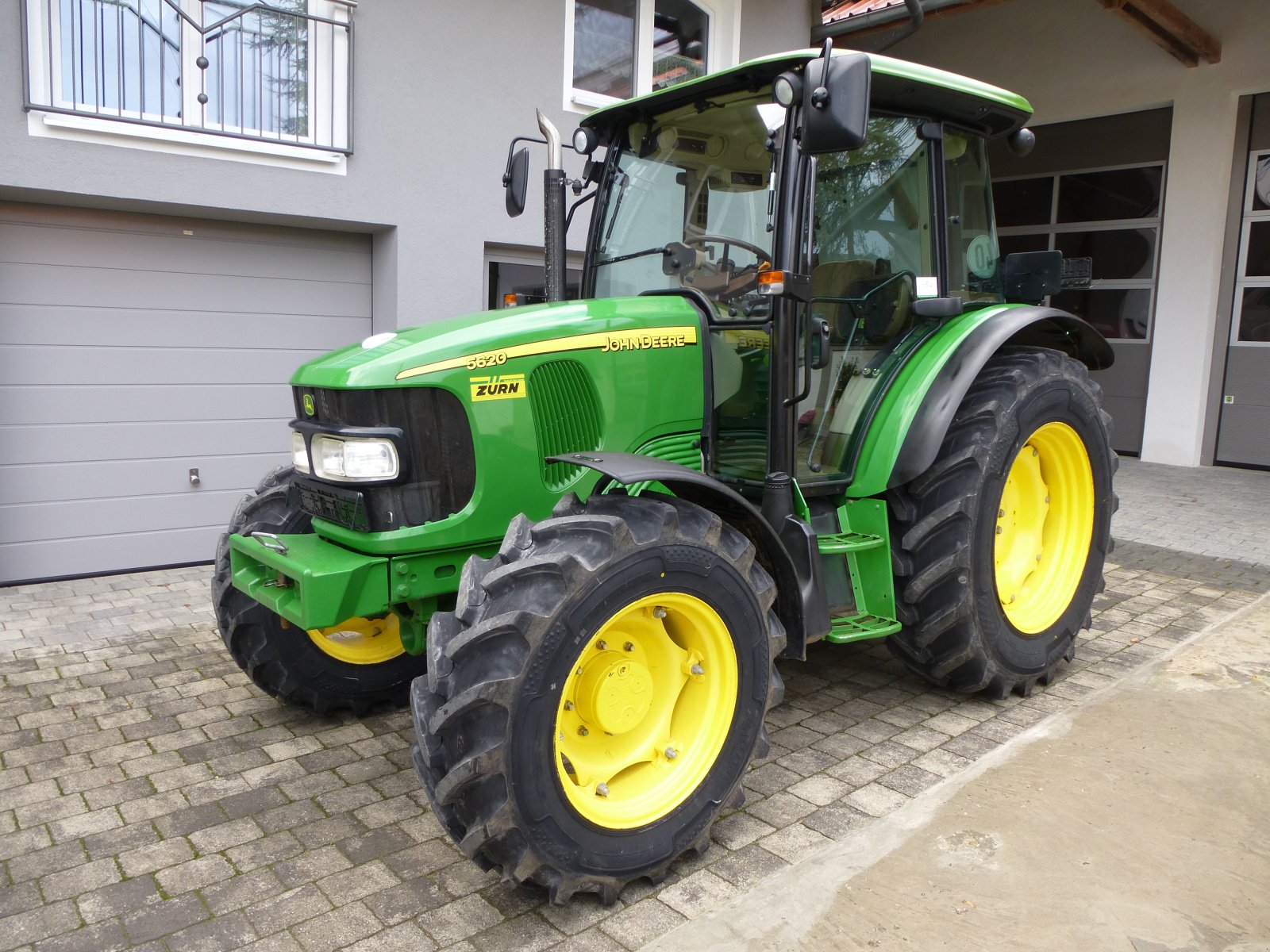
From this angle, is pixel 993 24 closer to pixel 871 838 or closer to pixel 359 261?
pixel 359 261

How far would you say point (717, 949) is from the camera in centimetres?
243

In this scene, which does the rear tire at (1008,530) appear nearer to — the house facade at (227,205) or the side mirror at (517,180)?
the side mirror at (517,180)

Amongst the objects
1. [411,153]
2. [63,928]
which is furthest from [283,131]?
[63,928]

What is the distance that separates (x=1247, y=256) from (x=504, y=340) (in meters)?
9.53

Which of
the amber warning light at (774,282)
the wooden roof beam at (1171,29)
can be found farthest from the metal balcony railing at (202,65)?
the wooden roof beam at (1171,29)

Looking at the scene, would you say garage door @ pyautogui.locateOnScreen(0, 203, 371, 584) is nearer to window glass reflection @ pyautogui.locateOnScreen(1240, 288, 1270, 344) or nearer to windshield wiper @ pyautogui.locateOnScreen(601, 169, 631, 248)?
windshield wiper @ pyautogui.locateOnScreen(601, 169, 631, 248)

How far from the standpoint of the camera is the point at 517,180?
3.94 m

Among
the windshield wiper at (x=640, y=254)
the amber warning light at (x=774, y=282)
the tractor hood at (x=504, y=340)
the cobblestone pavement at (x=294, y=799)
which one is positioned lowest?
the cobblestone pavement at (x=294, y=799)

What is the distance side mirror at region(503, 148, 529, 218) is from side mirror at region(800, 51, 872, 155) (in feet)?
4.50

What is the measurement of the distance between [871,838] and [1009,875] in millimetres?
381

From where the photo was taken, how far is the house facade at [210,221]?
5.52 metres

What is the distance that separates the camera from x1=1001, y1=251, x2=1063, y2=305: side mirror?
172 inches

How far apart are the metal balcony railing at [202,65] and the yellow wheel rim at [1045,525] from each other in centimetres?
434

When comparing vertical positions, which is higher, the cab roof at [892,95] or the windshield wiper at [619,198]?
the cab roof at [892,95]
